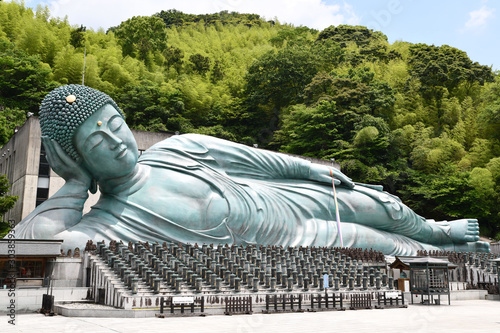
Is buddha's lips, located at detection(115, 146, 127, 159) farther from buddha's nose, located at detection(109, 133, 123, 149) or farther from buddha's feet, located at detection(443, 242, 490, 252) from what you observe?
buddha's feet, located at detection(443, 242, 490, 252)

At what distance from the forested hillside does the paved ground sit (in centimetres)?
2452

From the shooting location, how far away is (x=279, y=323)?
9.09 metres

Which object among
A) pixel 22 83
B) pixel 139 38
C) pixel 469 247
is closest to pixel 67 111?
pixel 469 247

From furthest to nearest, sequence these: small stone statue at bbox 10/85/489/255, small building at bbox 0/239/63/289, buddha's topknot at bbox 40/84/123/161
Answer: small stone statue at bbox 10/85/489/255
buddha's topknot at bbox 40/84/123/161
small building at bbox 0/239/63/289

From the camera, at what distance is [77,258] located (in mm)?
13242

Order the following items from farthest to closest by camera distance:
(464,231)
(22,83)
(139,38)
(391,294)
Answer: (139,38)
(22,83)
(464,231)
(391,294)

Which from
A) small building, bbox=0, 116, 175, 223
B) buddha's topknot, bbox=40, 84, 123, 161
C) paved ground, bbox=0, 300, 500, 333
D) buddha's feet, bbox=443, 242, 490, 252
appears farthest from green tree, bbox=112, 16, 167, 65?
paved ground, bbox=0, 300, 500, 333

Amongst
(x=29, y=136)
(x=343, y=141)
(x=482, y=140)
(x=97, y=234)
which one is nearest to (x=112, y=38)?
(x=343, y=141)

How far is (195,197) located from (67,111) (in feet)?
16.5

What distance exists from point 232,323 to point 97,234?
7208mm

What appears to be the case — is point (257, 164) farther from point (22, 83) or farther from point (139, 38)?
point (139, 38)

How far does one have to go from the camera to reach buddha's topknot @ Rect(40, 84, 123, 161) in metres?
14.8

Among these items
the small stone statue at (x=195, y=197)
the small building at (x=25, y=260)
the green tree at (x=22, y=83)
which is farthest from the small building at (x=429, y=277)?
the green tree at (x=22, y=83)

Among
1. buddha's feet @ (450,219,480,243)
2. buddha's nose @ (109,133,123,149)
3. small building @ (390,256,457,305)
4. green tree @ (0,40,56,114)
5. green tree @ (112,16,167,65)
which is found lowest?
small building @ (390,256,457,305)
